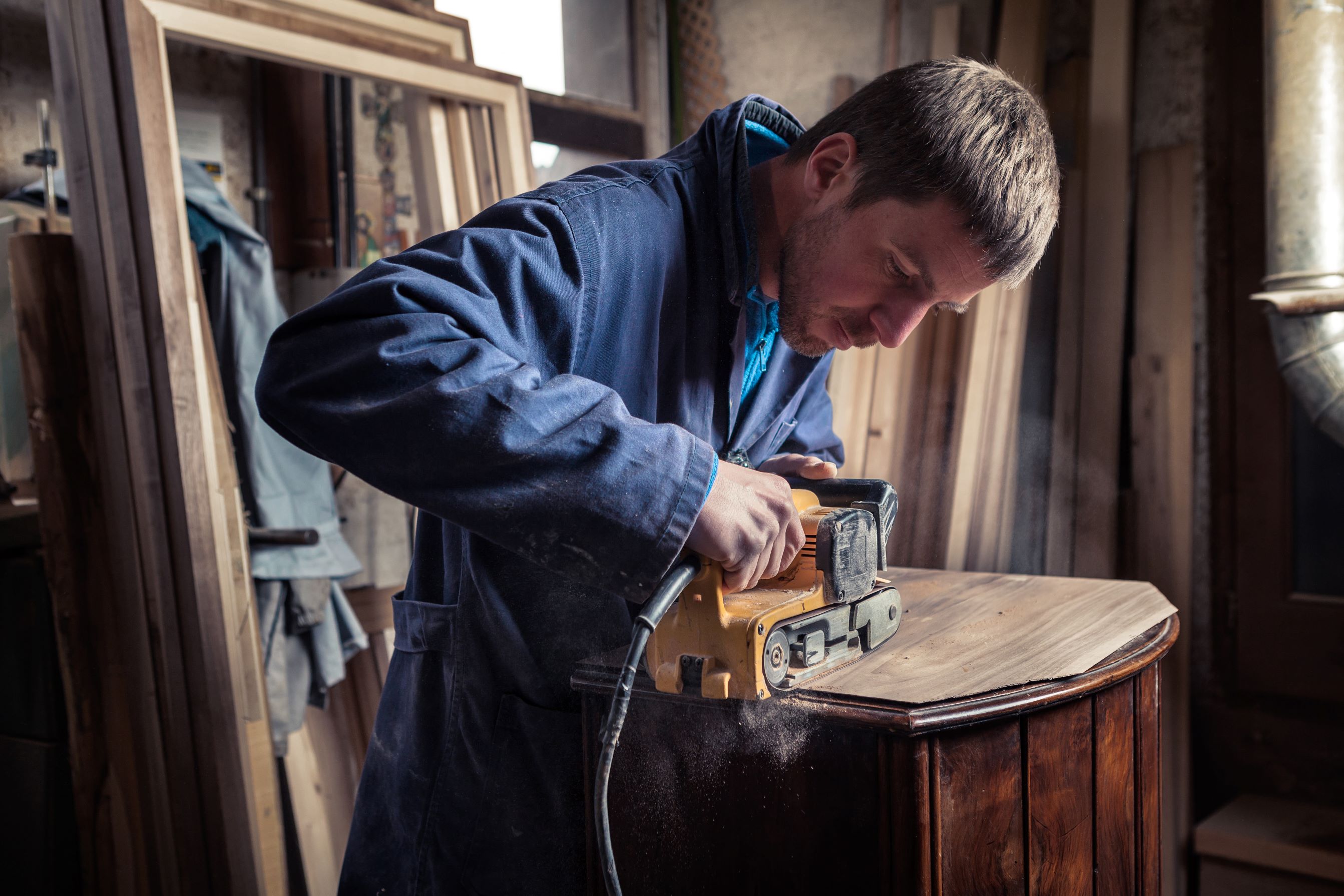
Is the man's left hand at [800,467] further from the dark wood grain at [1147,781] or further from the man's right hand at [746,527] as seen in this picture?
the dark wood grain at [1147,781]

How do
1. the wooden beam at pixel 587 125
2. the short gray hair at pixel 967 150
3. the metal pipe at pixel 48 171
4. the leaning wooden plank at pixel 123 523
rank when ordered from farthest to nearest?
1. the wooden beam at pixel 587 125
2. the metal pipe at pixel 48 171
3. the leaning wooden plank at pixel 123 523
4. the short gray hair at pixel 967 150

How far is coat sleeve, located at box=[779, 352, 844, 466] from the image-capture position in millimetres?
1801

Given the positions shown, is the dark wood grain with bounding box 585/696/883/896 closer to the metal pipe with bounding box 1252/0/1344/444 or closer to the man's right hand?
the man's right hand

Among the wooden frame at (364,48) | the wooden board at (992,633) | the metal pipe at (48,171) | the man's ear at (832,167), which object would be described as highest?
the wooden frame at (364,48)

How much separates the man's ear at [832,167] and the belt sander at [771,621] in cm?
40

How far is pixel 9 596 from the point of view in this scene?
6.53 feet

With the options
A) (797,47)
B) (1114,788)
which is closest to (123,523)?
(1114,788)

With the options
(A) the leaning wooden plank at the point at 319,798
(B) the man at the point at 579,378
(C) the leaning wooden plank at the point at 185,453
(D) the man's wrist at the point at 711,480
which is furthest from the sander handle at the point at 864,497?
(A) the leaning wooden plank at the point at 319,798

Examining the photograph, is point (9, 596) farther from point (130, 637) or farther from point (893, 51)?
point (893, 51)

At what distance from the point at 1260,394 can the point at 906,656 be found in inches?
81.7

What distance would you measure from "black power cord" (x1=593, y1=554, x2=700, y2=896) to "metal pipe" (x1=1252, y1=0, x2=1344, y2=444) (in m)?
1.93

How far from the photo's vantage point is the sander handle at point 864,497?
127cm

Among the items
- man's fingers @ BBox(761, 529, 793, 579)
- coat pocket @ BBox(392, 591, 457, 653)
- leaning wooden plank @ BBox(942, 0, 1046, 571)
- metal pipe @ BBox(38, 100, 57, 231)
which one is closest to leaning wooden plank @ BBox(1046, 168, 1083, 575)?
leaning wooden plank @ BBox(942, 0, 1046, 571)

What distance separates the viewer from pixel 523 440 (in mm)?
923
